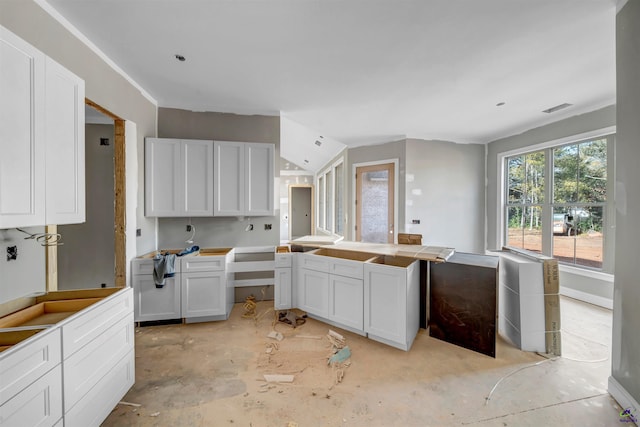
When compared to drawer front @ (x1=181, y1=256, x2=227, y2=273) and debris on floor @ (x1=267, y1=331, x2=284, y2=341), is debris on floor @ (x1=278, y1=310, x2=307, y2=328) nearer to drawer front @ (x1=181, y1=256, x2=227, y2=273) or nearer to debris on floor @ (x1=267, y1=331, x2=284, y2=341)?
debris on floor @ (x1=267, y1=331, x2=284, y2=341)

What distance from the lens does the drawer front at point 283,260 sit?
3.24 metres

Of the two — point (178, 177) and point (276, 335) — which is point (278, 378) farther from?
point (178, 177)

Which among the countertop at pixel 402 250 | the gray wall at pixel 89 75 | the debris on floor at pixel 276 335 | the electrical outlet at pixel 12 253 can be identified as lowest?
the debris on floor at pixel 276 335

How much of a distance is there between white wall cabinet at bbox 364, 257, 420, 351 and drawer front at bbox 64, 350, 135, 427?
2.00 metres

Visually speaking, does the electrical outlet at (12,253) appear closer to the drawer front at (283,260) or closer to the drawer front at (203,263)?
the drawer front at (203,263)

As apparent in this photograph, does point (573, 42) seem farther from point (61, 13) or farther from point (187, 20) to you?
point (61, 13)

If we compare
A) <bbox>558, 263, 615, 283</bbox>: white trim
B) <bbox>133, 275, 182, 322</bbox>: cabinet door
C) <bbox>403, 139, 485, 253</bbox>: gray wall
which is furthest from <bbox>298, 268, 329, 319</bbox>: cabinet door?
<bbox>558, 263, 615, 283</bbox>: white trim

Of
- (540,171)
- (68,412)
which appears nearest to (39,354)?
(68,412)

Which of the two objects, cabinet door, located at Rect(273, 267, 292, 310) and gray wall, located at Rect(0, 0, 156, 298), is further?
cabinet door, located at Rect(273, 267, 292, 310)

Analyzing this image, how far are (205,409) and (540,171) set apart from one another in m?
5.54

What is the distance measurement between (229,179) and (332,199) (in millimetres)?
3797

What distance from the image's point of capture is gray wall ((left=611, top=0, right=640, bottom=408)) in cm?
163

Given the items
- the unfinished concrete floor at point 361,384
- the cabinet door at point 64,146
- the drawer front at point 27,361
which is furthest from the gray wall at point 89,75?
the unfinished concrete floor at point 361,384

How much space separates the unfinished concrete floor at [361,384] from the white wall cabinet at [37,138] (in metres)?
1.41
